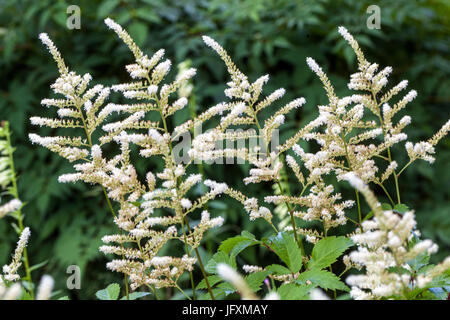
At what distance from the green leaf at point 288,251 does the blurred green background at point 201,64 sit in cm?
200

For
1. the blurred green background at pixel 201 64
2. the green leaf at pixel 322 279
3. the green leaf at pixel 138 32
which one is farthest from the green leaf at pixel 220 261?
the green leaf at pixel 138 32

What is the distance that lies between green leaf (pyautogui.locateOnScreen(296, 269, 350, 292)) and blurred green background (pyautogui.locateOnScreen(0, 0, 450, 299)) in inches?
81.7

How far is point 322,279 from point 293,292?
97mm

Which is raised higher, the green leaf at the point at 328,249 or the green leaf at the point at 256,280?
the green leaf at the point at 328,249

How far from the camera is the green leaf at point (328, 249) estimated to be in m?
0.86

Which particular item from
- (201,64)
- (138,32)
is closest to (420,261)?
(138,32)

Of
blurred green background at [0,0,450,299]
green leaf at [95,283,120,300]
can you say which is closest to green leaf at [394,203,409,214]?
green leaf at [95,283,120,300]

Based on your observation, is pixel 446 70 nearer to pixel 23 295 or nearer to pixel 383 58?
pixel 383 58

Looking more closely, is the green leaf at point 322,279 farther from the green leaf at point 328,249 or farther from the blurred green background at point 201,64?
the blurred green background at point 201,64

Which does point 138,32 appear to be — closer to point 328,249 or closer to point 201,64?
point 201,64

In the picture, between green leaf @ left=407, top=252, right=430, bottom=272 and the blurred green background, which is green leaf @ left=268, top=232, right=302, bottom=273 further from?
the blurred green background

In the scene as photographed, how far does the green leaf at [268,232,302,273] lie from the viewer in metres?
0.86

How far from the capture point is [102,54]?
11.7 feet

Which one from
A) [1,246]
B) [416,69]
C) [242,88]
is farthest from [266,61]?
[242,88]
